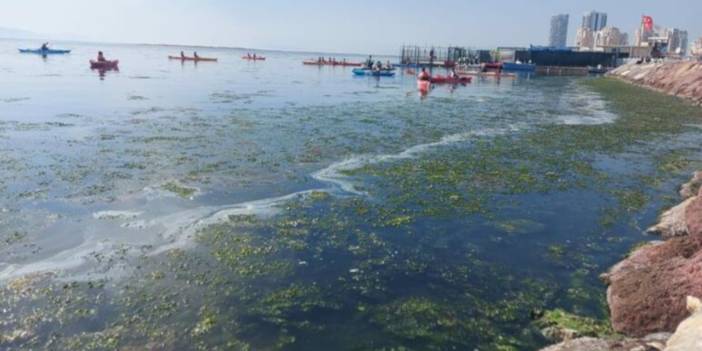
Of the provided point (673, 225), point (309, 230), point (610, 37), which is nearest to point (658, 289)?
point (673, 225)

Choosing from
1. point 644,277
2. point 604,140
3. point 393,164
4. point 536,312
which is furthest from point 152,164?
point 604,140

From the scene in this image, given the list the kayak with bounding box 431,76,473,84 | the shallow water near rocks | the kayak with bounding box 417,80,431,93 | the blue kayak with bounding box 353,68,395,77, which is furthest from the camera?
the blue kayak with bounding box 353,68,395,77

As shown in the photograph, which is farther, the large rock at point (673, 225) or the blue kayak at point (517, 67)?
the blue kayak at point (517, 67)

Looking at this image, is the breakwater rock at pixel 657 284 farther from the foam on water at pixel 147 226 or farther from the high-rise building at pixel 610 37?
the high-rise building at pixel 610 37

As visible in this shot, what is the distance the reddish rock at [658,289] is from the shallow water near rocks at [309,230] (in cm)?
68

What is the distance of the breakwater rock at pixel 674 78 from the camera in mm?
43513

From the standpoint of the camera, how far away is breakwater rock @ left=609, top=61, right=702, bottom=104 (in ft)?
143

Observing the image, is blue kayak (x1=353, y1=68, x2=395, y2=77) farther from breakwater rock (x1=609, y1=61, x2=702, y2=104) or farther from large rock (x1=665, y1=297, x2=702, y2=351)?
large rock (x1=665, y1=297, x2=702, y2=351)

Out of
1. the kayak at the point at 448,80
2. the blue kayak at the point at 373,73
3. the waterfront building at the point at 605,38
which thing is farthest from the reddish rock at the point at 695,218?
the waterfront building at the point at 605,38

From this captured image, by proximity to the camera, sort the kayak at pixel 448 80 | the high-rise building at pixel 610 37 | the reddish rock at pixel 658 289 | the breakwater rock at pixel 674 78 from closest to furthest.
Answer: the reddish rock at pixel 658 289 → the breakwater rock at pixel 674 78 → the kayak at pixel 448 80 → the high-rise building at pixel 610 37

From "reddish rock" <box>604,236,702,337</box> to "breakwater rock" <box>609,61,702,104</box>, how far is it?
3730 cm

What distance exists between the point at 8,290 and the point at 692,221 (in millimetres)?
11927

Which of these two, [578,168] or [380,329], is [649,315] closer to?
[380,329]

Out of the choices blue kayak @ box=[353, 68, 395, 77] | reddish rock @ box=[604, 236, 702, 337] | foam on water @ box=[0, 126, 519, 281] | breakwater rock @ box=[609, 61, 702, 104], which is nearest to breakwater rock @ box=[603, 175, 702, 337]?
reddish rock @ box=[604, 236, 702, 337]
